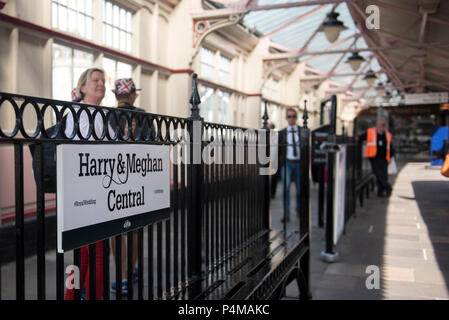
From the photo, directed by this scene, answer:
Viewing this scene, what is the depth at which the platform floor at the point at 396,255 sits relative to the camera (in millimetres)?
2543

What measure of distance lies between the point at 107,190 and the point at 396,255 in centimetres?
379

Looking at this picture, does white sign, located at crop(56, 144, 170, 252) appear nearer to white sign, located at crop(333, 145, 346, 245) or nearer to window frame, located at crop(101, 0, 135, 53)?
white sign, located at crop(333, 145, 346, 245)

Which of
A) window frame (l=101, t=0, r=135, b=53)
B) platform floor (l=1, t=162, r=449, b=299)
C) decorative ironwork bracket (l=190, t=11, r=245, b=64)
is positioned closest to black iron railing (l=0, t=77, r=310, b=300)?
platform floor (l=1, t=162, r=449, b=299)

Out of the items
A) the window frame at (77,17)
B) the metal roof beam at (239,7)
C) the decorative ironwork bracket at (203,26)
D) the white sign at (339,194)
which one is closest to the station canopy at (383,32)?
the metal roof beam at (239,7)

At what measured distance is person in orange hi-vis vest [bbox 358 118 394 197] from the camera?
29.0 feet

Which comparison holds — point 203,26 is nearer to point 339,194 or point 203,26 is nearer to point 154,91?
point 154,91

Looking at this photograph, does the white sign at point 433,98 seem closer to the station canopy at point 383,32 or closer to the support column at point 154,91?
the station canopy at point 383,32

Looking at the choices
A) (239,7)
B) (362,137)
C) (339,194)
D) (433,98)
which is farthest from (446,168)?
(362,137)

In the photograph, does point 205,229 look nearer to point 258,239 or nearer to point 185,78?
point 258,239

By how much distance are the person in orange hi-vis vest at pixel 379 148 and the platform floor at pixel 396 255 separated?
2390mm

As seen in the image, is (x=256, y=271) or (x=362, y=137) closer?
(x=256, y=271)

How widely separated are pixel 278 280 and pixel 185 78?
6.42 m

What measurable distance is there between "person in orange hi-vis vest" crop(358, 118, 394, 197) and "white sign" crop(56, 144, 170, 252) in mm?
7810

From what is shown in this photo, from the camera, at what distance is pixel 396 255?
14.4ft
